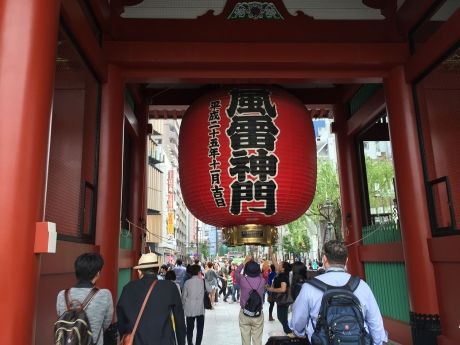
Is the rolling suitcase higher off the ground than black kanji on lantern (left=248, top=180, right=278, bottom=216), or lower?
lower

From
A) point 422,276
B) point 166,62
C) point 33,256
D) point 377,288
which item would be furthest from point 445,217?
point 33,256

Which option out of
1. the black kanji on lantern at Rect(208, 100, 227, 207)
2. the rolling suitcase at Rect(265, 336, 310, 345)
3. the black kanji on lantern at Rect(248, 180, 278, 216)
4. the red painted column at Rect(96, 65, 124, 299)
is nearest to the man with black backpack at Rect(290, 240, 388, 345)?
the rolling suitcase at Rect(265, 336, 310, 345)

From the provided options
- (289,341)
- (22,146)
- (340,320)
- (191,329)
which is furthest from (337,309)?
(191,329)

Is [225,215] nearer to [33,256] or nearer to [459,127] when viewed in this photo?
[33,256]

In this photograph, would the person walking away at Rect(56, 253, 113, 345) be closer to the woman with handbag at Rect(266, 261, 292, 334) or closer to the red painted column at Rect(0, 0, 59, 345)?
the red painted column at Rect(0, 0, 59, 345)

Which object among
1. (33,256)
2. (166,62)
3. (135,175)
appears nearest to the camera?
(33,256)

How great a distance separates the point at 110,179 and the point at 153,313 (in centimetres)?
250

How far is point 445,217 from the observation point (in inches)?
209

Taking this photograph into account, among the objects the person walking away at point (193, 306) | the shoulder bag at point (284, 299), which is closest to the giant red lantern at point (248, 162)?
the person walking away at point (193, 306)

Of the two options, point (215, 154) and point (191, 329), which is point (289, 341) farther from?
point (191, 329)

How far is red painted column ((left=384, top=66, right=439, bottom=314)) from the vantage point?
16.8 ft

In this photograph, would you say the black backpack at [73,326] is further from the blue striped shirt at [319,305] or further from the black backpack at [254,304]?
the black backpack at [254,304]

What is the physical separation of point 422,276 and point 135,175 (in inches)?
205

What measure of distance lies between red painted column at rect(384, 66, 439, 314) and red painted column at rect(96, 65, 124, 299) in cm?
368
